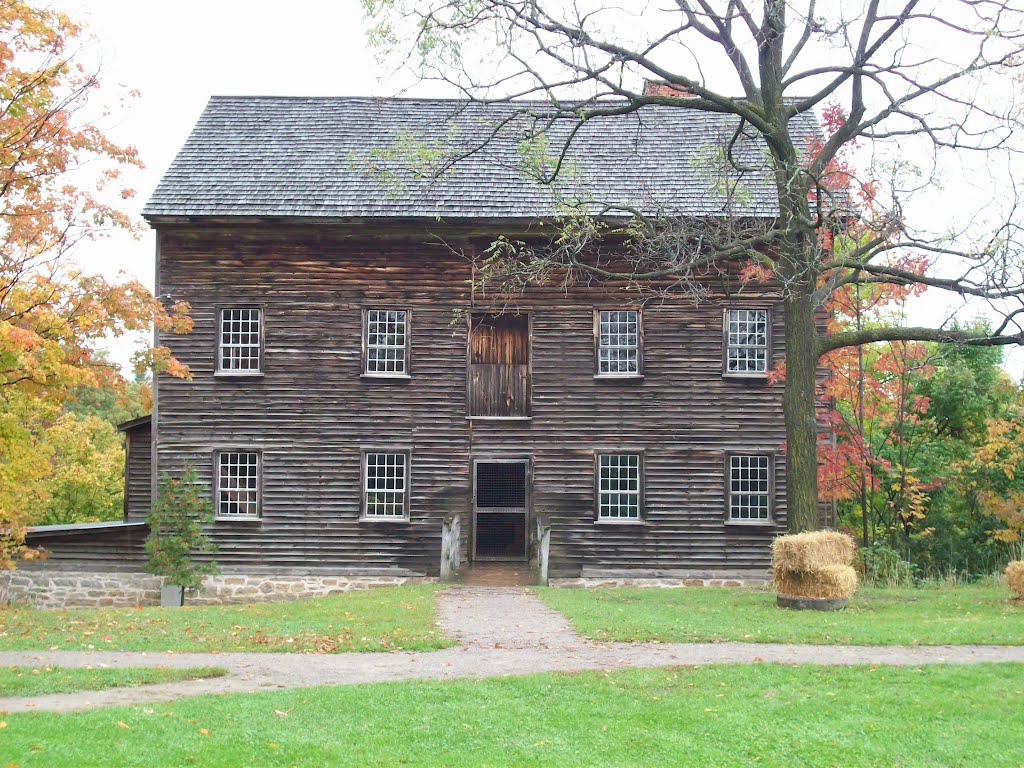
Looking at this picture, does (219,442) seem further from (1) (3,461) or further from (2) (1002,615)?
(2) (1002,615)

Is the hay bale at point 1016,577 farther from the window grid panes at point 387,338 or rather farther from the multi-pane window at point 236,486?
the multi-pane window at point 236,486

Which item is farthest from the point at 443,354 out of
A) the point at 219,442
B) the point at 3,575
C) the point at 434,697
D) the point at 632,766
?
the point at 632,766

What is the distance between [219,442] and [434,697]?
13.9m

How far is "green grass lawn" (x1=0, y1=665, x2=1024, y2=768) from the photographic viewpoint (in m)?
7.42


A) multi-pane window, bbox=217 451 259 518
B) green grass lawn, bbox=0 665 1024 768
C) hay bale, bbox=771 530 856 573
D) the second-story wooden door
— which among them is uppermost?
the second-story wooden door

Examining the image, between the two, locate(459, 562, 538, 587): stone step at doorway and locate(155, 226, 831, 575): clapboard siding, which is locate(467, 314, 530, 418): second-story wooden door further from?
locate(459, 562, 538, 587): stone step at doorway

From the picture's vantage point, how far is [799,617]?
46.9 feet

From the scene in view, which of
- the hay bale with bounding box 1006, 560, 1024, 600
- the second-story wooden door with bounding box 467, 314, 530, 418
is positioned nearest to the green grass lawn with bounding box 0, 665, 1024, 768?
the hay bale with bounding box 1006, 560, 1024, 600

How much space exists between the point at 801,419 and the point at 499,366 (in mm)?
7749

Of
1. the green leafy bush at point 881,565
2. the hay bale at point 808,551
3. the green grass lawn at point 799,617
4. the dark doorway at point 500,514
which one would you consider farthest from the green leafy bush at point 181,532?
the green leafy bush at point 881,565

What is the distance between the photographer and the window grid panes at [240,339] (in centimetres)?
2198

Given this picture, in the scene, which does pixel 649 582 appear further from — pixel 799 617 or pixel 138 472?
pixel 138 472

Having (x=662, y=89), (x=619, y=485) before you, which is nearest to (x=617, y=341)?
(x=619, y=485)

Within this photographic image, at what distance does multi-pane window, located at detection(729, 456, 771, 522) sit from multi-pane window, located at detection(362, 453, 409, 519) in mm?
6901
